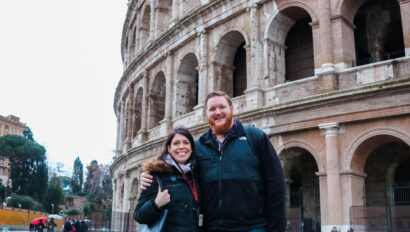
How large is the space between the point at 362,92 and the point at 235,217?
902 cm

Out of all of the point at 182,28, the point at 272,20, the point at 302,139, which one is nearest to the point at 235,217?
the point at 302,139

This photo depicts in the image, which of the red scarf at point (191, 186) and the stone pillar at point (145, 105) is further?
the stone pillar at point (145, 105)

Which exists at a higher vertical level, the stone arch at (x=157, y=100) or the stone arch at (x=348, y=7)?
the stone arch at (x=348, y=7)

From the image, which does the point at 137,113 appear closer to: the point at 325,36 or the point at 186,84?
the point at 186,84

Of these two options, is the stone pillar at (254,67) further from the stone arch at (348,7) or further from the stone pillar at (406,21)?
the stone pillar at (406,21)

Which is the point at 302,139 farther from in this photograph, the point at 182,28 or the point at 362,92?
the point at 182,28

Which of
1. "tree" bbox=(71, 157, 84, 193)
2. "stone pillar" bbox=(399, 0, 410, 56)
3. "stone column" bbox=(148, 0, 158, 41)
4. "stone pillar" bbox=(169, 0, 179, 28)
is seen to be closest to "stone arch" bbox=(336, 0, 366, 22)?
"stone pillar" bbox=(399, 0, 410, 56)

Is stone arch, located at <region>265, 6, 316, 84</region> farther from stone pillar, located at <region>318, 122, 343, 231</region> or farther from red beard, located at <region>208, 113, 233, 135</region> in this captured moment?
red beard, located at <region>208, 113, 233, 135</region>

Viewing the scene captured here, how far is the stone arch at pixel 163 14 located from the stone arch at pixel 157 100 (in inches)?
90.5

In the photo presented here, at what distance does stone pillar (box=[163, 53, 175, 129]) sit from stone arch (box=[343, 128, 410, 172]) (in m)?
7.39

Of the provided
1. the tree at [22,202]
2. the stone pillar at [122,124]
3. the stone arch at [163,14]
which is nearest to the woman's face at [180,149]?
the stone arch at [163,14]

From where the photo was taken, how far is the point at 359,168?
11625mm

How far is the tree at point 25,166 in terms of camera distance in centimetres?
5056

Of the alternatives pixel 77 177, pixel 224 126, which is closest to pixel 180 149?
pixel 224 126
